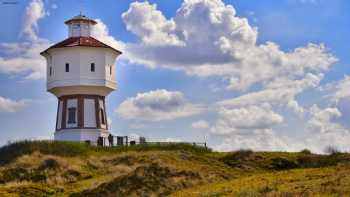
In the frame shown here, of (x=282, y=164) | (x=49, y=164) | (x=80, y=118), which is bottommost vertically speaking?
(x=282, y=164)

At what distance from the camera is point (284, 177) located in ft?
104

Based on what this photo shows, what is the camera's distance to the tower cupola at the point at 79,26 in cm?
6294

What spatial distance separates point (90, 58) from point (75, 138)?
6968 mm

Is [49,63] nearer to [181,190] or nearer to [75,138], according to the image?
[75,138]

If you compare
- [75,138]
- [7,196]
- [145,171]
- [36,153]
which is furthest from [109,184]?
[75,138]

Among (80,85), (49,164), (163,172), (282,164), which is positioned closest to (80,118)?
(80,85)

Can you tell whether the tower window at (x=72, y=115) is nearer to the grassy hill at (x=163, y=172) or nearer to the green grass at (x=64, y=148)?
the green grass at (x=64, y=148)

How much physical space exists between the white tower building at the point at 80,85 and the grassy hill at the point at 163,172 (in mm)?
6971

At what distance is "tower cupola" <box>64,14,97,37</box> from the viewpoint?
6294 cm

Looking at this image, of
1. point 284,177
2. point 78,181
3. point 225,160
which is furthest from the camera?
point 225,160

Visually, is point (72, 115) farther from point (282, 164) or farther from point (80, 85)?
point (282, 164)

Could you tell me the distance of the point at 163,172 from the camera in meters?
34.7

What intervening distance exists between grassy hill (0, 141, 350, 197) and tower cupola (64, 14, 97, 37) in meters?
13.6

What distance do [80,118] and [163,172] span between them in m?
26.1
